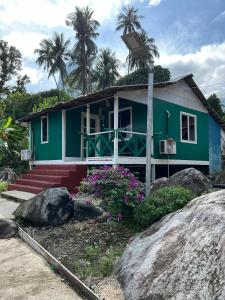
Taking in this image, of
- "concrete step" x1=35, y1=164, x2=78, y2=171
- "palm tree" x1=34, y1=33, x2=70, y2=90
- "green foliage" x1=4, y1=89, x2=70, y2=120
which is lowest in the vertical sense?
"concrete step" x1=35, y1=164, x2=78, y2=171

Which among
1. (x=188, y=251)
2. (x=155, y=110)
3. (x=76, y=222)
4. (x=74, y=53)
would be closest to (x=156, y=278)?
(x=188, y=251)

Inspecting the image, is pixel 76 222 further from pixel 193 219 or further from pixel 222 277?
pixel 222 277

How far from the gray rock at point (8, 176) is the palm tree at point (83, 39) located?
22440mm

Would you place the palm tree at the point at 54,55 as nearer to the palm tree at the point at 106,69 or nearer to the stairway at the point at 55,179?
the palm tree at the point at 106,69

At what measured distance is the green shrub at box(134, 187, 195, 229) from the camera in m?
6.37

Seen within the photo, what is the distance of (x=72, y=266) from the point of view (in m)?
5.30

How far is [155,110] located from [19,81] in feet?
132

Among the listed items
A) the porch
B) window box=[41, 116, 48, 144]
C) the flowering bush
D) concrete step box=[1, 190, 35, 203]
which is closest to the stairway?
concrete step box=[1, 190, 35, 203]

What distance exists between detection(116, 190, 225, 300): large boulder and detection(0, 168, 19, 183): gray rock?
42.5 feet

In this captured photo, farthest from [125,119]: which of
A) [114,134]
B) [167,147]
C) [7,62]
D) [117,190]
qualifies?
[7,62]

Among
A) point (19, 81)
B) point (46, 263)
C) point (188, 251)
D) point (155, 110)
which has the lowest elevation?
point (46, 263)

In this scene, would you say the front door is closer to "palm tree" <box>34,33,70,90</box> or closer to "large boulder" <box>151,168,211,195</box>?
"large boulder" <box>151,168,211,195</box>

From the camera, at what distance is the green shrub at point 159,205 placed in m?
6.37

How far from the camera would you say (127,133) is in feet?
43.6
